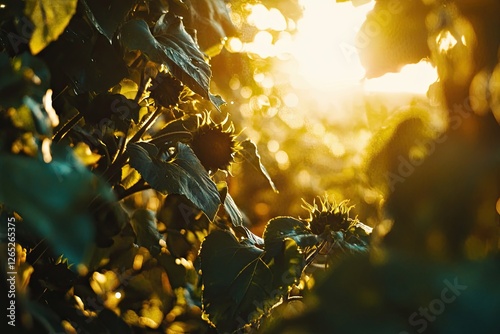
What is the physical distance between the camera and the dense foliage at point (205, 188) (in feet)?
Result: 0.95

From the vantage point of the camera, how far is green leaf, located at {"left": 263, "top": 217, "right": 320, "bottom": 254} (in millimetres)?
881

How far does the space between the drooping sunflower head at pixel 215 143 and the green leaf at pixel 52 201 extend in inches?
30.1

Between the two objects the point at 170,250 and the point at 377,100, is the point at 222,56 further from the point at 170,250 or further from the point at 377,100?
the point at 377,100

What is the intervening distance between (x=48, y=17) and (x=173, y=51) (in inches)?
15.1

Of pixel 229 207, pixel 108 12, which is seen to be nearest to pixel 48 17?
pixel 108 12

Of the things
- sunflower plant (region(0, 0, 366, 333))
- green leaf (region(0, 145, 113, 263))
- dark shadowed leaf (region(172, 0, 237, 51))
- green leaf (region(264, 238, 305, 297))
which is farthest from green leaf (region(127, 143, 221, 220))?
green leaf (region(0, 145, 113, 263))

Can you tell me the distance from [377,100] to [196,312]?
0.78m

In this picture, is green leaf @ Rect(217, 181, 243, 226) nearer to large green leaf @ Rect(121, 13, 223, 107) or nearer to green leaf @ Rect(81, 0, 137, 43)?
large green leaf @ Rect(121, 13, 223, 107)

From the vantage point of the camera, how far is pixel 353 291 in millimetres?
292

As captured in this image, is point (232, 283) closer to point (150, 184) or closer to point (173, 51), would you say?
point (150, 184)

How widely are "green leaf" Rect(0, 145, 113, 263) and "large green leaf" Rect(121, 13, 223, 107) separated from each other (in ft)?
2.02

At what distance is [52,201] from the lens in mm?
233

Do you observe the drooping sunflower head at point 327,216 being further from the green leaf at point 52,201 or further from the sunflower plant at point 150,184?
the green leaf at point 52,201

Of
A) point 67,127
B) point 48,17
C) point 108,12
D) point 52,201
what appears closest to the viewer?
point 52,201
